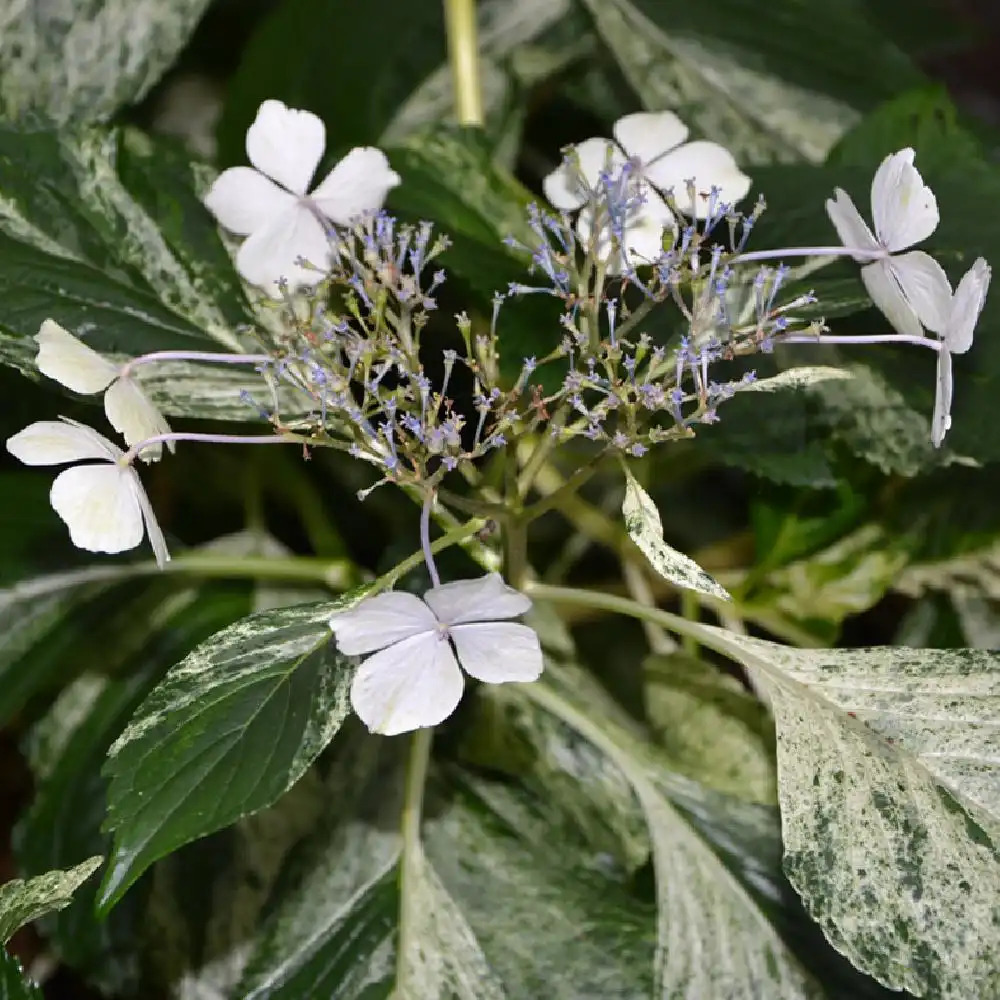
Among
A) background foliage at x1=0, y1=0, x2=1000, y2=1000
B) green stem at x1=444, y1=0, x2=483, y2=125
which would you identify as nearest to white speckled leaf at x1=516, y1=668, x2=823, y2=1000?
background foliage at x1=0, y1=0, x2=1000, y2=1000

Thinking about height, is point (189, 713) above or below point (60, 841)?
above

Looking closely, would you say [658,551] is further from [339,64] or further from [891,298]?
[339,64]

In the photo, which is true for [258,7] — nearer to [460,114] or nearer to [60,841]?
[460,114]

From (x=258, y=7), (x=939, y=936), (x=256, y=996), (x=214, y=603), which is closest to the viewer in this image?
(x=939, y=936)

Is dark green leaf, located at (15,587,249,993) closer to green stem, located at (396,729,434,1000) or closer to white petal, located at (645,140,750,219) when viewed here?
green stem, located at (396,729,434,1000)

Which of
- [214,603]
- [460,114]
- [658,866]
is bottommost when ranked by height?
[658,866]

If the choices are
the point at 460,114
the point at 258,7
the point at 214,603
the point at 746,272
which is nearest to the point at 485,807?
the point at 214,603

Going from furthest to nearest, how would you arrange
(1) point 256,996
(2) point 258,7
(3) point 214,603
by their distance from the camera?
1. (2) point 258,7
2. (3) point 214,603
3. (1) point 256,996
